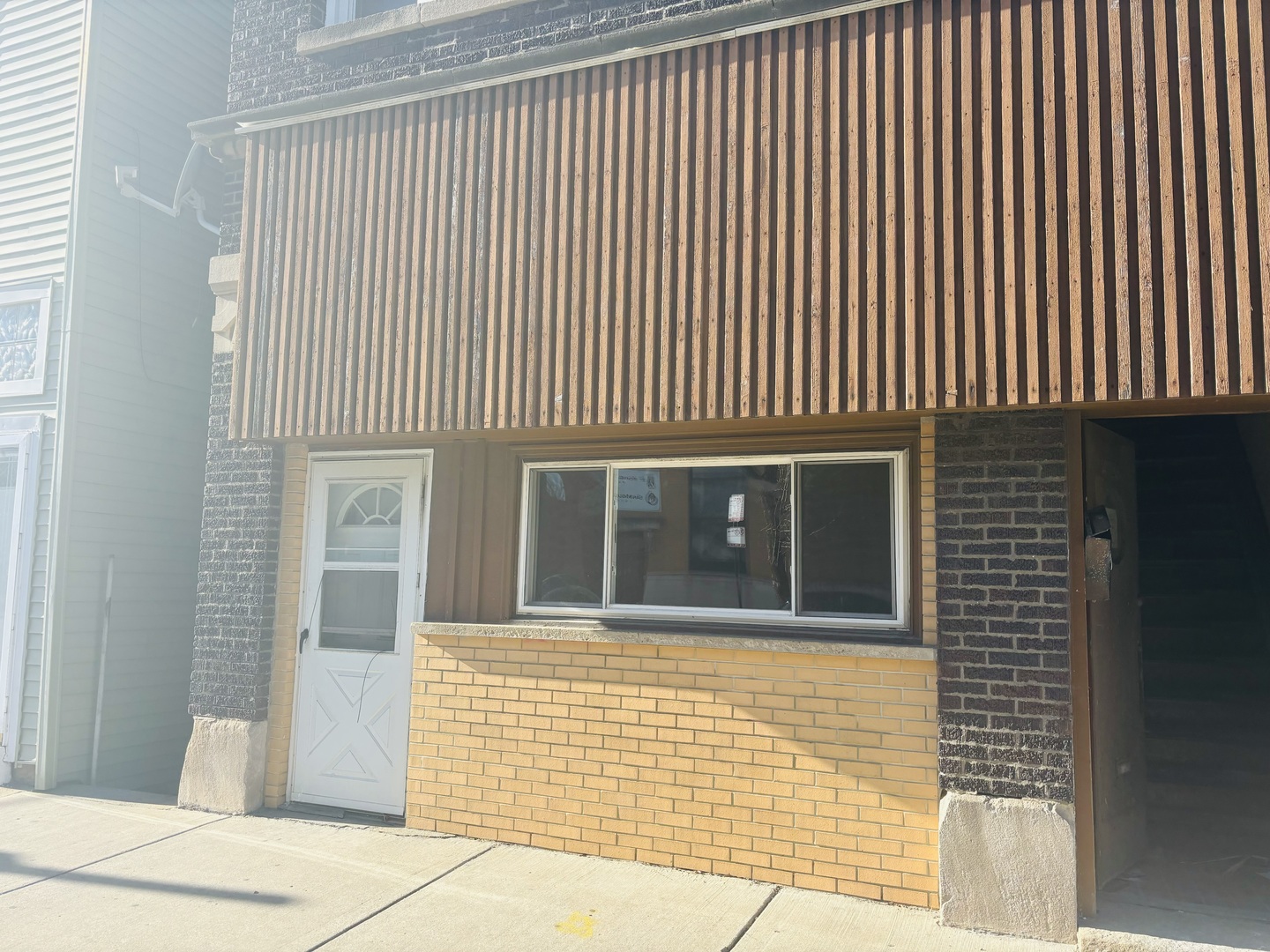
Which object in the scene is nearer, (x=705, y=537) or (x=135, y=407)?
(x=705, y=537)

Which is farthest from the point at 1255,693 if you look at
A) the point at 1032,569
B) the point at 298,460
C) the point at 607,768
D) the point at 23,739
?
the point at 23,739

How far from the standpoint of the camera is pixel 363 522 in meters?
6.55

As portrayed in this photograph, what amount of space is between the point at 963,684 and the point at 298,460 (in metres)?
4.74

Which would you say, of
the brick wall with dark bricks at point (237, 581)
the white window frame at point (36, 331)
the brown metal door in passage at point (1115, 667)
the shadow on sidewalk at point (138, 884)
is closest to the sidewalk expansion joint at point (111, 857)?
the shadow on sidewalk at point (138, 884)

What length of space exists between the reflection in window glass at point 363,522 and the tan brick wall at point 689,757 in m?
0.82

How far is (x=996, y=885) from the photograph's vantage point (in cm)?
437

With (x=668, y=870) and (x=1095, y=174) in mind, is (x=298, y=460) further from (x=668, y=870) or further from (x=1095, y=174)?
(x=1095, y=174)

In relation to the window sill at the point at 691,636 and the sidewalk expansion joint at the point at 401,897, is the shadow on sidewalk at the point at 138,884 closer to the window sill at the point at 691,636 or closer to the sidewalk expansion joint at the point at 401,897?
the sidewalk expansion joint at the point at 401,897

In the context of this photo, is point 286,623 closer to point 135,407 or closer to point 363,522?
point 363,522

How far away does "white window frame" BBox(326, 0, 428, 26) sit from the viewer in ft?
23.2

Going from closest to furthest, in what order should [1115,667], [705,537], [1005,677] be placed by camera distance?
[1005,677], [1115,667], [705,537]

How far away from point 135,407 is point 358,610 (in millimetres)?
3292

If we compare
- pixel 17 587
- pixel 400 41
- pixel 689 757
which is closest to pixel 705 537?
pixel 689 757

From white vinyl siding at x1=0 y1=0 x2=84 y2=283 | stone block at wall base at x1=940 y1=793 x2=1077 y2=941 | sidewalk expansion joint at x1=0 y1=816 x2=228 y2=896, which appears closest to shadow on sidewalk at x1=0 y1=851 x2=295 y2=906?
sidewalk expansion joint at x1=0 y1=816 x2=228 y2=896
